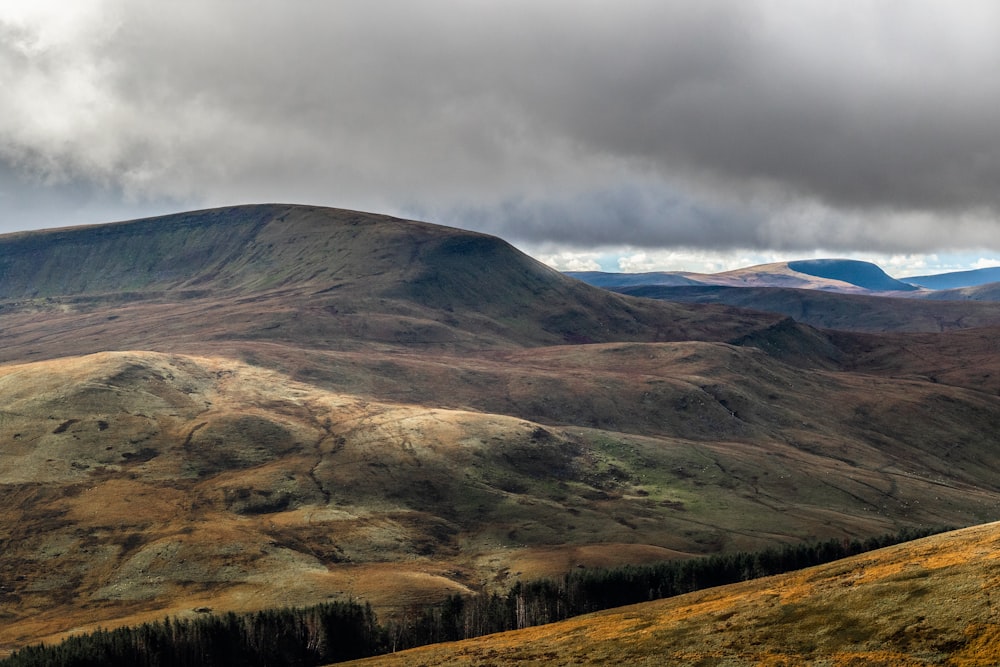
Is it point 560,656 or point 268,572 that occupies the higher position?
point 560,656

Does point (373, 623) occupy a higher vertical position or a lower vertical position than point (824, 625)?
lower

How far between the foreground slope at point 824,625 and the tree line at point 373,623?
27.3 metres

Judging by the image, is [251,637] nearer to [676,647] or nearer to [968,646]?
[676,647]

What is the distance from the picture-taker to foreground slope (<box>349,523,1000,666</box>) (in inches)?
2579

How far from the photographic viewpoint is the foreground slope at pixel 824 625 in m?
65.5

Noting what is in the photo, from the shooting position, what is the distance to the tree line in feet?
412

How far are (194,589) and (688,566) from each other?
111 meters

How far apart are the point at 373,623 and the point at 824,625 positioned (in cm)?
9163

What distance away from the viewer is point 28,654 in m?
127

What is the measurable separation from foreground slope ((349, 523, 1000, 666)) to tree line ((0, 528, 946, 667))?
2727 centimetres

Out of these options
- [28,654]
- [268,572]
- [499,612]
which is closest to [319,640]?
[499,612]

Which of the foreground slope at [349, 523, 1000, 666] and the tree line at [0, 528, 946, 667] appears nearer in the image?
the foreground slope at [349, 523, 1000, 666]

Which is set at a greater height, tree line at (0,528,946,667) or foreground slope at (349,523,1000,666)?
foreground slope at (349,523,1000,666)

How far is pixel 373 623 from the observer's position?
474ft
